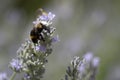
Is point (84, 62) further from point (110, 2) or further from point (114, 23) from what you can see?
point (110, 2)

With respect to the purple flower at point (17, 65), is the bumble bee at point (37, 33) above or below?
above

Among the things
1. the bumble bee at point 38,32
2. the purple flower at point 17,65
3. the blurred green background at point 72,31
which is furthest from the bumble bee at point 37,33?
the blurred green background at point 72,31

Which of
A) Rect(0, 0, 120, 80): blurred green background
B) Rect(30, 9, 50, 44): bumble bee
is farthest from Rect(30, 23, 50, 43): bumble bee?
Rect(0, 0, 120, 80): blurred green background

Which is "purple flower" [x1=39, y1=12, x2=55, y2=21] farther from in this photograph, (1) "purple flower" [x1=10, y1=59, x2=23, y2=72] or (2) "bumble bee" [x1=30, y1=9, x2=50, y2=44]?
(1) "purple flower" [x1=10, y1=59, x2=23, y2=72]

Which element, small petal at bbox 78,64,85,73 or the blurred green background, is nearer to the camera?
small petal at bbox 78,64,85,73

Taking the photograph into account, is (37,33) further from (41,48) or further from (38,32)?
(41,48)

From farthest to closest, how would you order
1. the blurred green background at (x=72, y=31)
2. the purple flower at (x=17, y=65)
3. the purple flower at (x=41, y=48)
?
the blurred green background at (x=72, y=31) < the purple flower at (x=17, y=65) < the purple flower at (x=41, y=48)

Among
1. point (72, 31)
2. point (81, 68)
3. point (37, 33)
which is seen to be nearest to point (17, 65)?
point (37, 33)

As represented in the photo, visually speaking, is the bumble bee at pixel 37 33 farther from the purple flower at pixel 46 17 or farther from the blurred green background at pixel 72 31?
the blurred green background at pixel 72 31
